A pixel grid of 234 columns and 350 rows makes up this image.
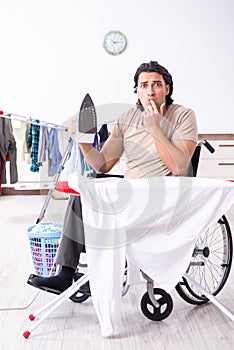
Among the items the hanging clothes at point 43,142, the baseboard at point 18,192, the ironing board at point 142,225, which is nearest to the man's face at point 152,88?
the ironing board at point 142,225

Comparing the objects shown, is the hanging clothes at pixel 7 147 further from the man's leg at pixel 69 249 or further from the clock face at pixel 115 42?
the man's leg at pixel 69 249

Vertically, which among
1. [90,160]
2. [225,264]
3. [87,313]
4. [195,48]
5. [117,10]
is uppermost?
[117,10]

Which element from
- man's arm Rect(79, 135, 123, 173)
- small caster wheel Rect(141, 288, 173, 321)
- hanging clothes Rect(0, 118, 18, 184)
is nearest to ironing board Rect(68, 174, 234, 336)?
small caster wheel Rect(141, 288, 173, 321)

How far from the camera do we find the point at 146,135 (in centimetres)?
247

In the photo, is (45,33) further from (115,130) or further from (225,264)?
(225,264)

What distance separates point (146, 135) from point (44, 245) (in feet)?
2.49

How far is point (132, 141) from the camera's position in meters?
2.52

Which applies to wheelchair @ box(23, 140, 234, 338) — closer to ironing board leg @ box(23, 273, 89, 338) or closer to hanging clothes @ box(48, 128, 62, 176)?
ironing board leg @ box(23, 273, 89, 338)

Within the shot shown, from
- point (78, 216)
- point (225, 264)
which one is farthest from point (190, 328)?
point (78, 216)

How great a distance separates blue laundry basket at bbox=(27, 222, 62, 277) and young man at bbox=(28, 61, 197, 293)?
0.37 meters

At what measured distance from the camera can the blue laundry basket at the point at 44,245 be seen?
104 inches

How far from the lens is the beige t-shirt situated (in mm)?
2393

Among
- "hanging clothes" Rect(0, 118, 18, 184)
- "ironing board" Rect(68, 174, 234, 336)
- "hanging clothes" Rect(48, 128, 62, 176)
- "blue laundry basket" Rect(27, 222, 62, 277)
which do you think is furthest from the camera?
"hanging clothes" Rect(0, 118, 18, 184)

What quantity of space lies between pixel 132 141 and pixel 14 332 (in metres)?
1.02
